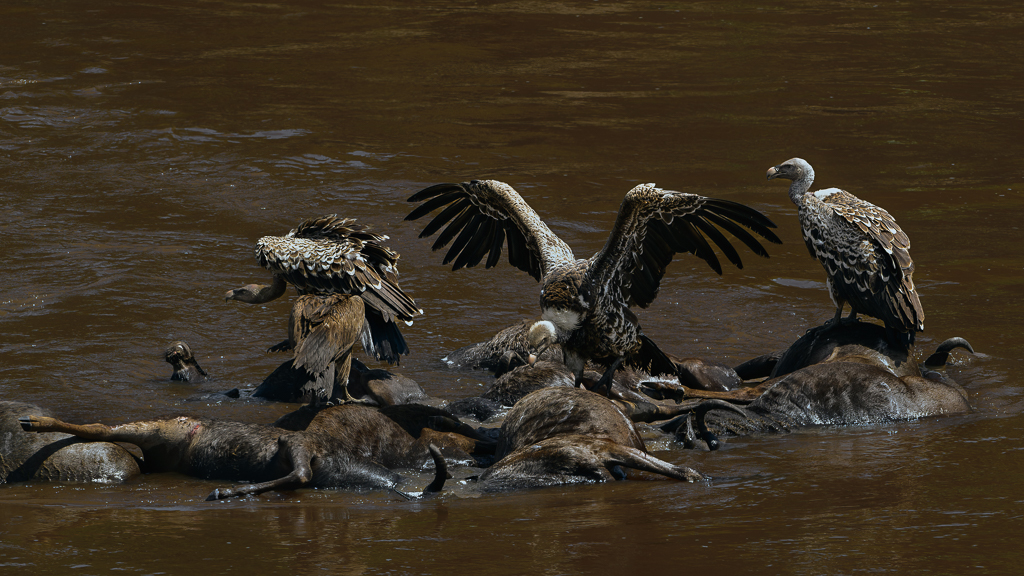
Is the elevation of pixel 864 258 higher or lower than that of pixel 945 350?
higher

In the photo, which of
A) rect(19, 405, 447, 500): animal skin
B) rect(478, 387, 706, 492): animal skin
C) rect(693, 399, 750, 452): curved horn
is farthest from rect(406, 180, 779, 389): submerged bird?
rect(19, 405, 447, 500): animal skin

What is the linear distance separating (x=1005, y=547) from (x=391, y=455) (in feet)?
10.8

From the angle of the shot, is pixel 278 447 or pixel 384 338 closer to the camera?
pixel 278 447

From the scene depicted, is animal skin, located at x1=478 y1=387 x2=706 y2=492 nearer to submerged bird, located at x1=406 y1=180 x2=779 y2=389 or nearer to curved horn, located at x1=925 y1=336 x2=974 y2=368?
submerged bird, located at x1=406 y1=180 x2=779 y2=389

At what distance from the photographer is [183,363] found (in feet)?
25.6

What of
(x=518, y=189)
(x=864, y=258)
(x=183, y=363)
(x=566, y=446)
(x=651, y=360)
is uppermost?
(x=864, y=258)

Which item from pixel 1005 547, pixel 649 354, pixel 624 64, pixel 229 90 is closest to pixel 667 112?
pixel 624 64

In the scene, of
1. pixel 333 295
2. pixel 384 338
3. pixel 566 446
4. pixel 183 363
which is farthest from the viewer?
pixel 384 338

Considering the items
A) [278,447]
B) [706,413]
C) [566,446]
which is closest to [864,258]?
[706,413]

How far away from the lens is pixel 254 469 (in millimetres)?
5984

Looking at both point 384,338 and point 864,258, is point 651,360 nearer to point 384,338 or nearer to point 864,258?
point 864,258

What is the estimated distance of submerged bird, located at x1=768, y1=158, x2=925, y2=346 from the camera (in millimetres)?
7773

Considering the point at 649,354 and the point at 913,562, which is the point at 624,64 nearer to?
the point at 649,354

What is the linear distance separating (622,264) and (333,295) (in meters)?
1.95
